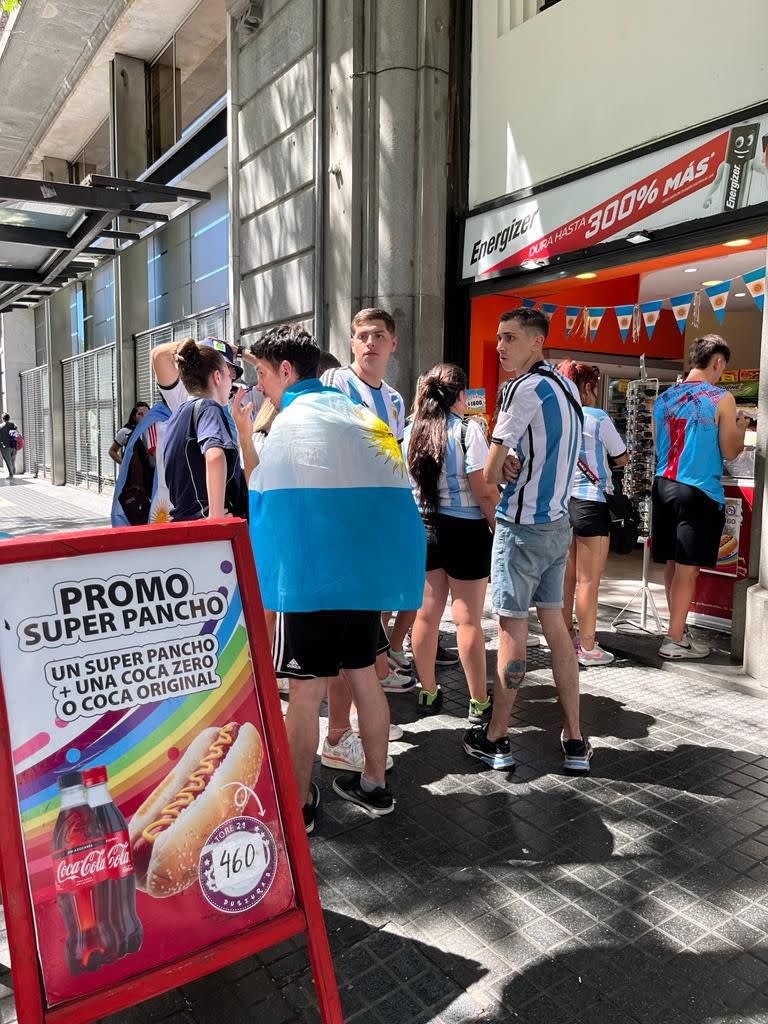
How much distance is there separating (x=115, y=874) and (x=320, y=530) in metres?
1.28

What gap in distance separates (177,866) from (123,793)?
235 millimetres

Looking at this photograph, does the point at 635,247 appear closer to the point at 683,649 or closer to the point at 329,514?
the point at 683,649

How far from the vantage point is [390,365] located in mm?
7891

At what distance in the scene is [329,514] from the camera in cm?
277

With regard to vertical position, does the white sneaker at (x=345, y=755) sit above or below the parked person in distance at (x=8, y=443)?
below

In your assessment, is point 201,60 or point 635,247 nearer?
point 635,247

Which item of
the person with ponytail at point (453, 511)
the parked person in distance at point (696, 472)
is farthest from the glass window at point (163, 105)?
the person with ponytail at point (453, 511)

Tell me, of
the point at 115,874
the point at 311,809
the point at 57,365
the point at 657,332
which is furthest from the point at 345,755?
the point at 57,365

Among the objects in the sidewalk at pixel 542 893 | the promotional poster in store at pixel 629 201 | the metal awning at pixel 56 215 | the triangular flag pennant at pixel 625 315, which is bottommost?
the sidewalk at pixel 542 893

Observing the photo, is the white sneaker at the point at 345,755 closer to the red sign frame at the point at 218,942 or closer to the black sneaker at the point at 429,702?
the black sneaker at the point at 429,702

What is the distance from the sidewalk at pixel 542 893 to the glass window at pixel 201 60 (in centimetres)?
1129

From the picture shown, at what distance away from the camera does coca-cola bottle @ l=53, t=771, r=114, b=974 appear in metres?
1.80

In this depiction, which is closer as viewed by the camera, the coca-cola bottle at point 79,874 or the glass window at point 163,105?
the coca-cola bottle at point 79,874

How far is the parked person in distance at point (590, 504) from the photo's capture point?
17.7ft
